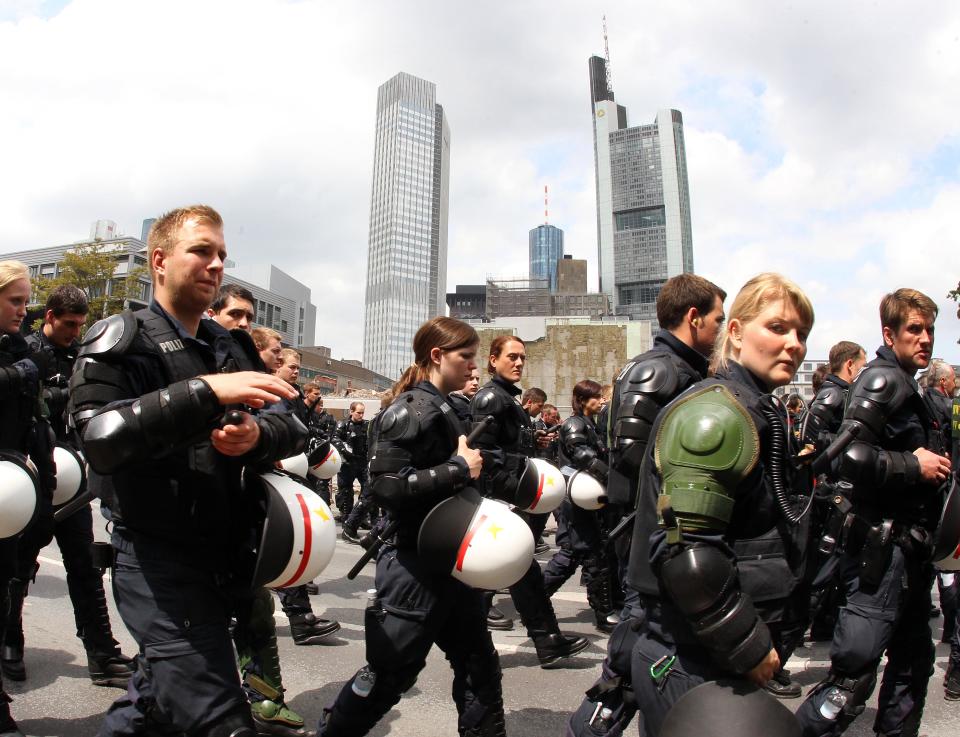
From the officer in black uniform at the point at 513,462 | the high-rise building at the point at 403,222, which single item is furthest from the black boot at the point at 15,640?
the high-rise building at the point at 403,222

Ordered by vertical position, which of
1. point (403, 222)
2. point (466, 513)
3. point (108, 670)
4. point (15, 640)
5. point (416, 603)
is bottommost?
point (108, 670)

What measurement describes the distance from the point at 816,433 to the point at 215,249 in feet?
17.4

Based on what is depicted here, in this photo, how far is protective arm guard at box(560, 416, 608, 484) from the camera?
6660 mm

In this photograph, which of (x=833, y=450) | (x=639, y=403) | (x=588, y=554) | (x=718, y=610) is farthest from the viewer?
(x=588, y=554)

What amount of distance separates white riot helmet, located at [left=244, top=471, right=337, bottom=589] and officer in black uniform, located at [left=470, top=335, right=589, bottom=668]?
1820 millimetres

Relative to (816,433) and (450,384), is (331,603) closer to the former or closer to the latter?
(450,384)

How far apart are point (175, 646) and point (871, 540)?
297cm

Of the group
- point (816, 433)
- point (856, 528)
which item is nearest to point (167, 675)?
point (856, 528)

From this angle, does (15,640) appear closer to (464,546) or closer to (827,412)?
(464,546)

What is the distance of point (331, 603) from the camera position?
6949mm

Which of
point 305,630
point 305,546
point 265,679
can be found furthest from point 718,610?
point 305,630

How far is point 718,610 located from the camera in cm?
192

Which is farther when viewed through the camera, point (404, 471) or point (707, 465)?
point (404, 471)

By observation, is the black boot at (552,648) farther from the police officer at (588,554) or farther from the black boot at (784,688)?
the black boot at (784,688)
